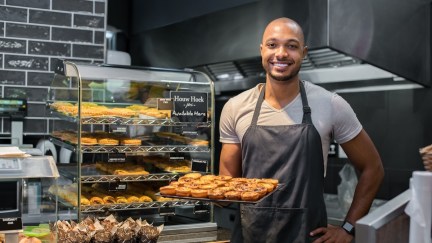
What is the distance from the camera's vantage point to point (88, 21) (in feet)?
17.4

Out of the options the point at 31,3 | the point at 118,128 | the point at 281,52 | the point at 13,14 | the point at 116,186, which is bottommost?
the point at 116,186

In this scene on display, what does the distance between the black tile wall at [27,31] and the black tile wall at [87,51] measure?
0.93ft

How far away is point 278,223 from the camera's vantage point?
2.49 meters

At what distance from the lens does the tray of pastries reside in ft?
7.47

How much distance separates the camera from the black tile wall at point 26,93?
16.4ft

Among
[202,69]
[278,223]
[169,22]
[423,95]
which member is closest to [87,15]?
[169,22]

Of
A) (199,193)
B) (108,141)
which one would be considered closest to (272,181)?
(199,193)

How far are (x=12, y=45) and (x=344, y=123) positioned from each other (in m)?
3.50

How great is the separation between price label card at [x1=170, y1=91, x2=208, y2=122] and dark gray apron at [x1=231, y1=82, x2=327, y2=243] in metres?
0.82

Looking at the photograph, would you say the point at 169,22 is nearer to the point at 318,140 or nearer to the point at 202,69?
the point at 202,69

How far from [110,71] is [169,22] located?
2579mm

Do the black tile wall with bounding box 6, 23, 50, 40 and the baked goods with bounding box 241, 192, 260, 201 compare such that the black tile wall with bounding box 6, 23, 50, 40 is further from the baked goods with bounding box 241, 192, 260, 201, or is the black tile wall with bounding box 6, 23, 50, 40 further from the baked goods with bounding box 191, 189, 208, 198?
the baked goods with bounding box 241, 192, 260, 201

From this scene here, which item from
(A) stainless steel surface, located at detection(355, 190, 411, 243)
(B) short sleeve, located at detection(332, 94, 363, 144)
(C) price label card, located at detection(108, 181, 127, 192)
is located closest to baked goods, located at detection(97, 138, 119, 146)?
(C) price label card, located at detection(108, 181, 127, 192)

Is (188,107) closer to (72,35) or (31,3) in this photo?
(72,35)
